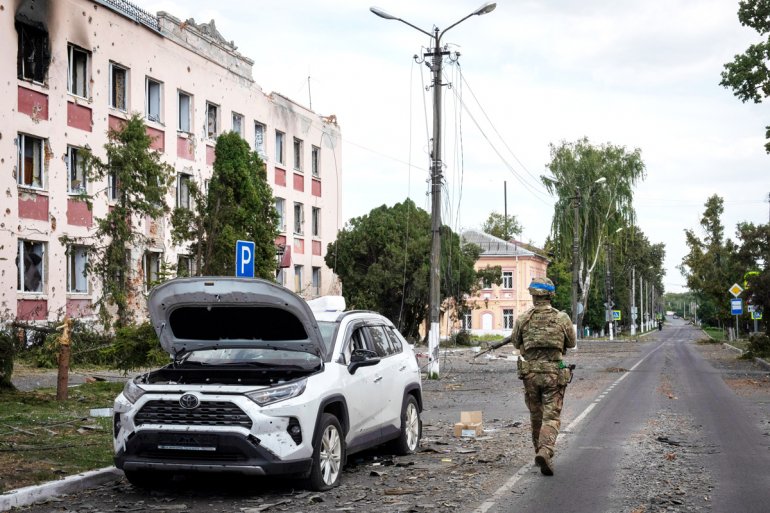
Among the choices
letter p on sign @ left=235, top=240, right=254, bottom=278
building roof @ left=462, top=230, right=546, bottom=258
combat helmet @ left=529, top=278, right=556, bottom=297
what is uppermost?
building roof @ left=462, top=230, right=546, bottom=258

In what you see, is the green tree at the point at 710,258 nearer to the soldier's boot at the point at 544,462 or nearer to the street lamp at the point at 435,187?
the street lamp at the point at 435,187

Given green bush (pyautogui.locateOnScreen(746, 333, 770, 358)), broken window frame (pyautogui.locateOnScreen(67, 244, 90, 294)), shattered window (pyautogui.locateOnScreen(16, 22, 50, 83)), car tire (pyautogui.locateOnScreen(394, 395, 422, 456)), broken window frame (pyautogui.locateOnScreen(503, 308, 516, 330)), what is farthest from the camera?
broken window frame (pyautogui.locateOnScreen(503, 308, 516, 330))

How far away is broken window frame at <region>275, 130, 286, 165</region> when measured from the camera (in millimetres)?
42562

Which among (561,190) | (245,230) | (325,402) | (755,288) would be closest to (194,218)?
(245,230)

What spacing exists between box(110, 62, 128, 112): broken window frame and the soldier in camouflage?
23.4m

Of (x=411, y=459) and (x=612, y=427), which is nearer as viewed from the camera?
(x=411, y=459)

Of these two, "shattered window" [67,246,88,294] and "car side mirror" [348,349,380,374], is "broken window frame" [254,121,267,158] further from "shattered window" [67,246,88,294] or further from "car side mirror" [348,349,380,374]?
"car side mirror" [348,349,380,374]

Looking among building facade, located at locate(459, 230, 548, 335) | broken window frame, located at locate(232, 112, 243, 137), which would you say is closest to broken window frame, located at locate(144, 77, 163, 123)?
broken window frame, located at locate(232, 112, 243, 137)

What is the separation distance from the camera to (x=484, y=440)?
12898 mm

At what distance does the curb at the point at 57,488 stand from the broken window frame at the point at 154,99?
24.8 meters

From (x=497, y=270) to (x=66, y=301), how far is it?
3577 centimetres

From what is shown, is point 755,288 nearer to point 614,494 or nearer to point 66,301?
point 66,301

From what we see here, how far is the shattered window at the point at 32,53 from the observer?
88.0ft

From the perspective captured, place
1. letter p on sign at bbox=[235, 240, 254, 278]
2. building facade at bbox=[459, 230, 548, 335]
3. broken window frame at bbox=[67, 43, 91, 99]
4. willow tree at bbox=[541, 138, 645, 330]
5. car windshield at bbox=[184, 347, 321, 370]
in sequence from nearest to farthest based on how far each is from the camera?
1. car windshield at bbox=[184, 347, 321, 370]
2. letter p on sign at bbox=[235, 240, 254, 278]
3. broken window frame at bbox=[67, 43, 91, 99]
4. willow tree at bbox=[541, 138, 645, 330]
5. building facade at bbox=[459, 230, 548, 335]
